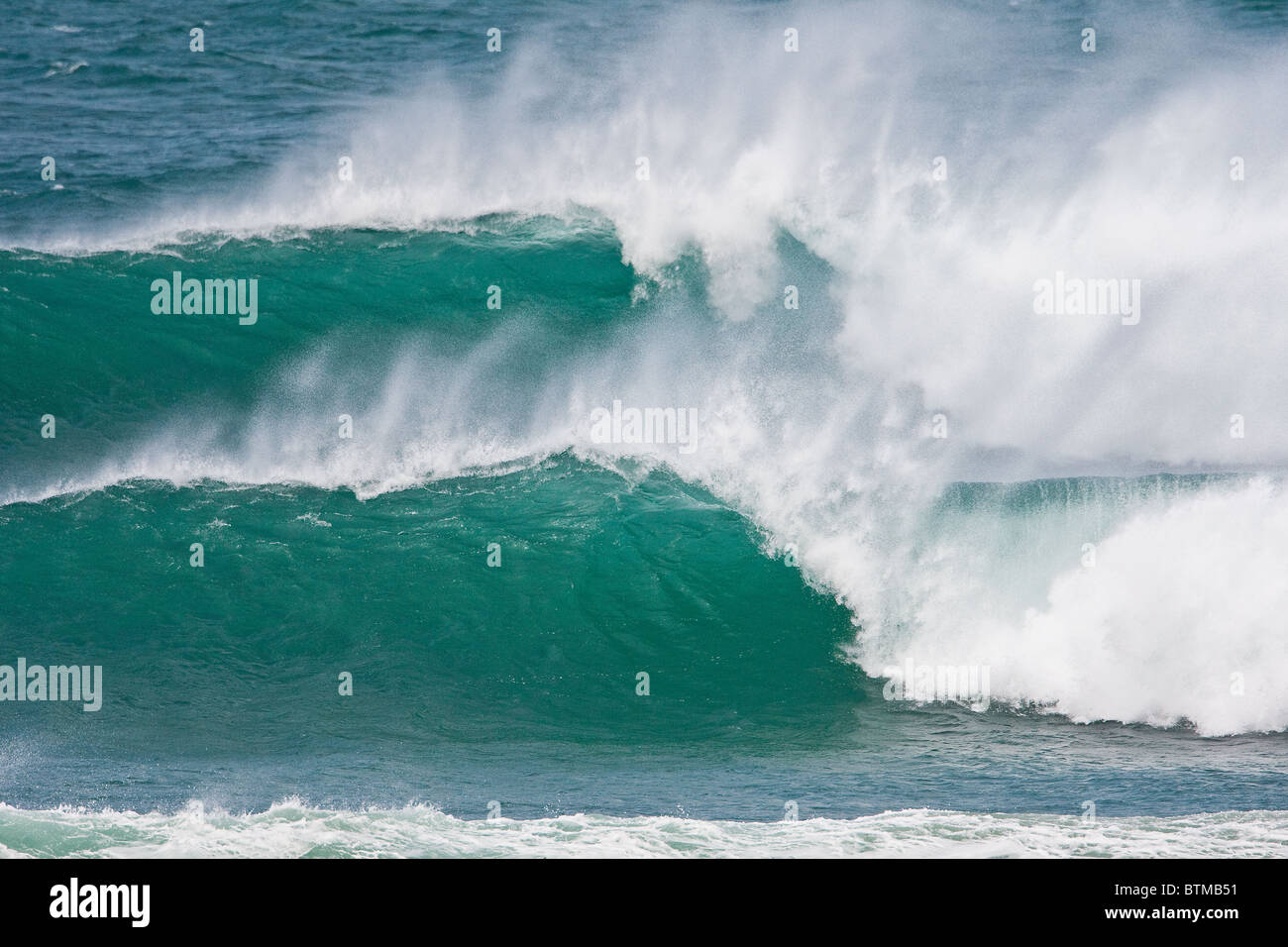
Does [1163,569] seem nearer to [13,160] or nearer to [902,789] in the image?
[902,789]

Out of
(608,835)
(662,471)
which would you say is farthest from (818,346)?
(608,835)

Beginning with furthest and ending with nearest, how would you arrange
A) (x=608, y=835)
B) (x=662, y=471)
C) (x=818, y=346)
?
(x=818, y=346) → (x=662, y=471) → (x=608, y=835)

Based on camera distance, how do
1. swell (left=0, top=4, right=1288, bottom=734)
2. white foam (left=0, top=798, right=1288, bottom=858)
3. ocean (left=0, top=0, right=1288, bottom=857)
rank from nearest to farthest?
white foam (left=0, top=798, right=1288, bottom=858) < ocean (left=0, top=0, right=1288, bottom=857) < swell (left=0, top=4, right=1288, bottom=734)

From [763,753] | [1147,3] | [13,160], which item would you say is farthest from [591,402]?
[1147,3]

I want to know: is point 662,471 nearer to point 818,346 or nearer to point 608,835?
point 818,346

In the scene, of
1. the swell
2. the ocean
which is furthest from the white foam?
the swell

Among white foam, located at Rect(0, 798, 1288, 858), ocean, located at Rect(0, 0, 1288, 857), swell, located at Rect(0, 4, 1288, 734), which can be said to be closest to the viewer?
white foam, located at Rect(0, 798, 1288, 858)

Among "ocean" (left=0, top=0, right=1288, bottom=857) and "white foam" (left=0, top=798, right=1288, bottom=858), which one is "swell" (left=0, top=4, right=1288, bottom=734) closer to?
"ocean" (left=0, top=0, right=1288, bottom=857)

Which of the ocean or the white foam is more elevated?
the ocean
